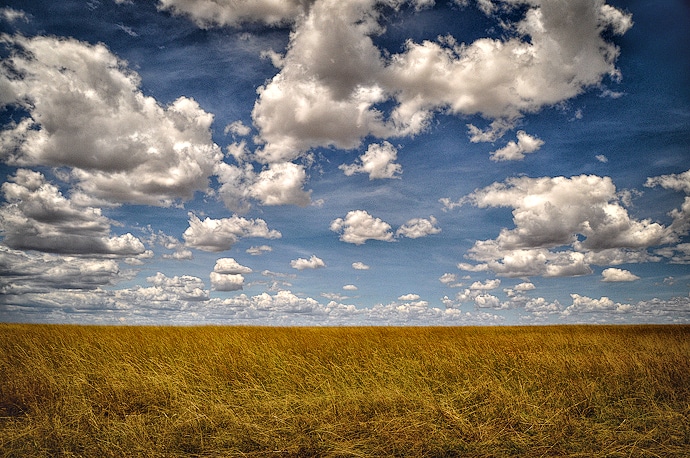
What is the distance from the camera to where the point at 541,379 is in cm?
933

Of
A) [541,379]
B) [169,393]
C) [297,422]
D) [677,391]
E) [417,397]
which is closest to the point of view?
[297,422]

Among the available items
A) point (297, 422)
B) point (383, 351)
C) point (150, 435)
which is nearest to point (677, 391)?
point (383, 351)

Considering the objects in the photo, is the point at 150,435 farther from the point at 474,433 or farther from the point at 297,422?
the point at 474,433

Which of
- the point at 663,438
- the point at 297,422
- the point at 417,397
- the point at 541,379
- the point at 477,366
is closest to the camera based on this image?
the point at 663,438

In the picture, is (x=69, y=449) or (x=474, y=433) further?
(x=474, y=433)

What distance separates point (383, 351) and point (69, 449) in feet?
29.3

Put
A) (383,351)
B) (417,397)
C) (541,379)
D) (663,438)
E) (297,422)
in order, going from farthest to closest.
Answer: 1. (383,351)
2. (541,379)
3. (417,397)
4. (297,422)
5. (663,438)

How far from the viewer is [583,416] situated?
6508 millimetres

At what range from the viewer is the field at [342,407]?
5.20 metres

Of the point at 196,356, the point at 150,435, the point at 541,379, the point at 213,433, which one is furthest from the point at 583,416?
the point at 196,356

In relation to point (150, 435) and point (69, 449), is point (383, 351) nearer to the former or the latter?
point (150, 435)

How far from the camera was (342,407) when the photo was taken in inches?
264

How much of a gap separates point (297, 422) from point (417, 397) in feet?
7.61

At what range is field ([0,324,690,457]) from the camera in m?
5.20
